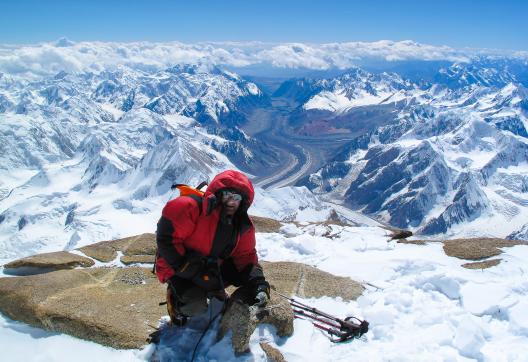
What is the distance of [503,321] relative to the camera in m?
12.8

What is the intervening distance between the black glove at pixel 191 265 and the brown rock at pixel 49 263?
1067 cm

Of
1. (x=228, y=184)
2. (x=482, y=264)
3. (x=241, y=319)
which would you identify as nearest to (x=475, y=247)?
(x=482, y=264)

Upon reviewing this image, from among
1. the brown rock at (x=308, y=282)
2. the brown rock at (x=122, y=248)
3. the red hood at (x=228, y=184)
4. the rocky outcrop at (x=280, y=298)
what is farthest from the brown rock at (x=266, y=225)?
the red hood at (x=228, y=184)

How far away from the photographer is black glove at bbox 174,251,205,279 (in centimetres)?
1047

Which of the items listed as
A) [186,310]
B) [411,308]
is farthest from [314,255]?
[186,310]

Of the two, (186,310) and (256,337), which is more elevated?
(186,310)

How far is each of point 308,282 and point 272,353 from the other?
20.9ft

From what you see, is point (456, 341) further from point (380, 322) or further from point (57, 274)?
point (57, 274)

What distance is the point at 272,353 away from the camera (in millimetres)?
10891

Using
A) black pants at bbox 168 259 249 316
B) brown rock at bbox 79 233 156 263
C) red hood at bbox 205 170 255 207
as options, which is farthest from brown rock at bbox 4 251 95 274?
red hood at bbox 205 170 255 207

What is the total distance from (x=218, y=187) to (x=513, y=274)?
12.9 meters

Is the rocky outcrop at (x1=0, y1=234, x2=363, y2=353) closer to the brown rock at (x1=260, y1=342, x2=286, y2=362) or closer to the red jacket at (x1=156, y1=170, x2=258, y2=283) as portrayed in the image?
the brown rock at (x1=260, y1=342, x2=286, y2=362)

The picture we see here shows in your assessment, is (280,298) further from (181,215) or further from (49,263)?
(49,263)

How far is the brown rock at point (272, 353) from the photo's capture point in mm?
10760
